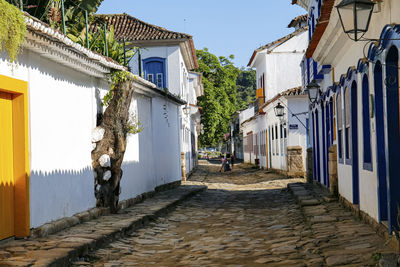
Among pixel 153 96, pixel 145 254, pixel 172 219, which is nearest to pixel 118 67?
pixel 172 219

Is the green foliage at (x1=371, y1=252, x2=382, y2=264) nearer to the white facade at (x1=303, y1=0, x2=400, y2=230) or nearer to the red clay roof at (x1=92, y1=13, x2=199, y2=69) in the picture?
the white facade at (x1=303, y1=0, x2=400, y2=230)

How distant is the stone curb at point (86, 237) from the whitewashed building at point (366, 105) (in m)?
3.79

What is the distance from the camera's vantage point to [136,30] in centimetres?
2658

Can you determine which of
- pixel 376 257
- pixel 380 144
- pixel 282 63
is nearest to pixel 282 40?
pixel 282 63

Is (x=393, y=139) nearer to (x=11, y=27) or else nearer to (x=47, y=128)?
(x=11, y=27)

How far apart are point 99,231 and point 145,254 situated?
0.89 m

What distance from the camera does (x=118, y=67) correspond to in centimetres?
1082

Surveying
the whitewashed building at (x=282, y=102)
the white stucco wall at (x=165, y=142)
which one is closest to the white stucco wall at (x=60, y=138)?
the white stucco wall at (x=165, y=142)

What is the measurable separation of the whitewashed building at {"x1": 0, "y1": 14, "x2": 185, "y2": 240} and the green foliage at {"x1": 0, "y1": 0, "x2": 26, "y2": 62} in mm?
253

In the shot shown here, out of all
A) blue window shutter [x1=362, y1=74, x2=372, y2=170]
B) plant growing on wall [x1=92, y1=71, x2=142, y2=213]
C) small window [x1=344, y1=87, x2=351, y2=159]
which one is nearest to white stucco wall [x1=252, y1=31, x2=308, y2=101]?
Answer: small window [x1=344, y1=87, x2=351, y2=159]

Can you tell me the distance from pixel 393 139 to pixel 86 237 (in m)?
4.21

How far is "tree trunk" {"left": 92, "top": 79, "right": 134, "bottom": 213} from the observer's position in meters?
10.7

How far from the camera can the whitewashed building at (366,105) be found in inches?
266

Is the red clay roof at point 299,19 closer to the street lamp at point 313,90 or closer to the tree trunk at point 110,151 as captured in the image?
the street lamp at point 313,90
